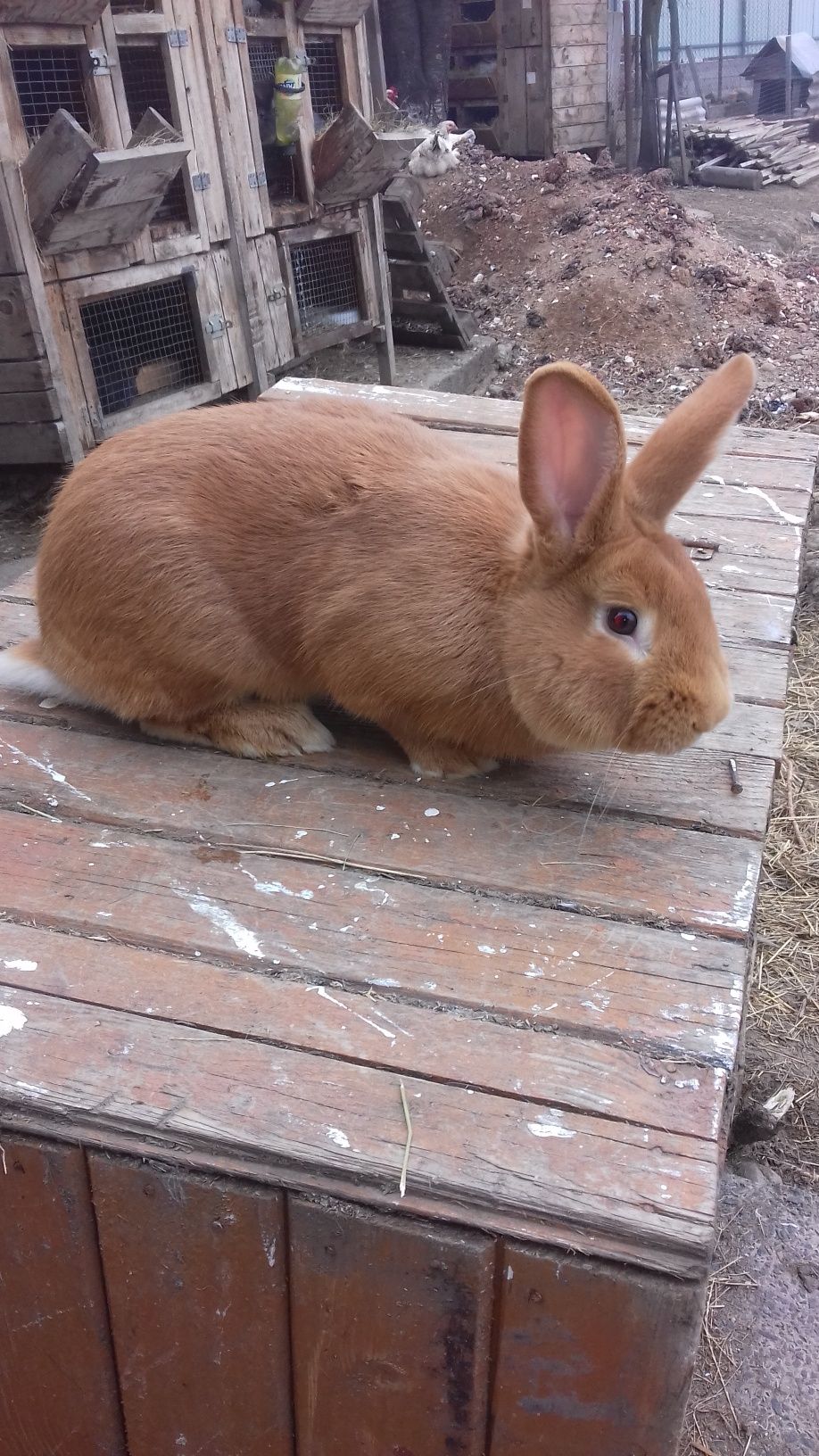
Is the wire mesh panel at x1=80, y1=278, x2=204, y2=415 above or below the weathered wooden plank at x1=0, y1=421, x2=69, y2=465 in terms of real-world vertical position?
above

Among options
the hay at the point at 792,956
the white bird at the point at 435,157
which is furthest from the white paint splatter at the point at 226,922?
the white bird at the point at 435,157

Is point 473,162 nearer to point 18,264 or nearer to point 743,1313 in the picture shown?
point 18,264

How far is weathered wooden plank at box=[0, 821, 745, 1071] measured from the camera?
160cm

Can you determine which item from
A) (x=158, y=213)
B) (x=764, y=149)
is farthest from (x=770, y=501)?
(x=764, y=149)

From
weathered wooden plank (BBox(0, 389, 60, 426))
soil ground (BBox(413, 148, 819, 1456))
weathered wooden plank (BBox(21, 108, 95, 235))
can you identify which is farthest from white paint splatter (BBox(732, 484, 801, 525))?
weathered wooden plank (BBox(0, 389, 60, 426))

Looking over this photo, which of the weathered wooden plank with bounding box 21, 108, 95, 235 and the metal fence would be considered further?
the metal fence

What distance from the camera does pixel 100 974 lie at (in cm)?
169

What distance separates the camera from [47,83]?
16.4 feet

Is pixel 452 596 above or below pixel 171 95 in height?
below

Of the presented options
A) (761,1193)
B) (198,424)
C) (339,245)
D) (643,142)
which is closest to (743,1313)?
(761,1193)

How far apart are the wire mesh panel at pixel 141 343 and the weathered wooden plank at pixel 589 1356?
204 inches

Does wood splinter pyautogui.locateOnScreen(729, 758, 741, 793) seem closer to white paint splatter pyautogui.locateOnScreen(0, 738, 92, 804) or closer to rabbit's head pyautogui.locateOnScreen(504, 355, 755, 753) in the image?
rabbit's head pyautogui.locateOnScreen(504, 355, 755, 753)

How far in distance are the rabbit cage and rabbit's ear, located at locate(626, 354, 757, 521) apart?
11.8ft

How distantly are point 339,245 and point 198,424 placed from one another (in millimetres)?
5852
